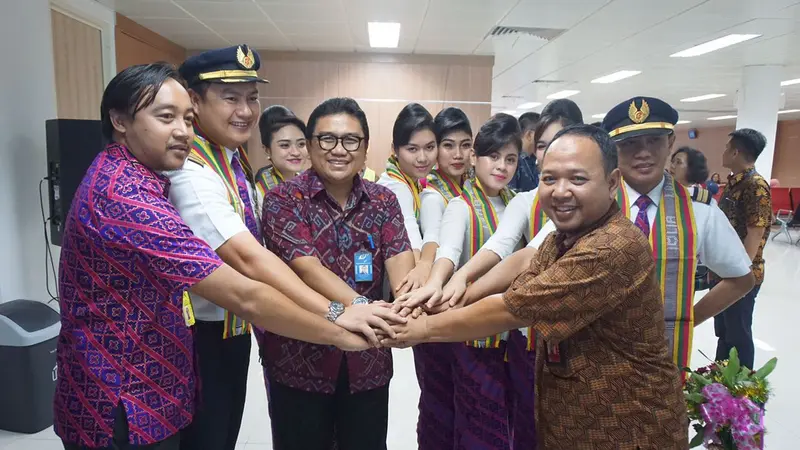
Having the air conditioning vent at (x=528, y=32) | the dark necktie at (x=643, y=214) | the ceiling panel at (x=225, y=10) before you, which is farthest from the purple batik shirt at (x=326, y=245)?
the air conditioning vent at (x=528, y=32)

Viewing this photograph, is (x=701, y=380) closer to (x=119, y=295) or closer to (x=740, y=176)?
(x=119, y=295)

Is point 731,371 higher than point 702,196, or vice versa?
point 702,196

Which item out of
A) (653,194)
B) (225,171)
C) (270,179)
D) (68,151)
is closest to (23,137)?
(68,151)

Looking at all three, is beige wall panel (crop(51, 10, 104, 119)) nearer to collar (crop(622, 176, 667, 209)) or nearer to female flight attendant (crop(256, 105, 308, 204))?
female flight attendant (crop(256, 105, 308, 204))

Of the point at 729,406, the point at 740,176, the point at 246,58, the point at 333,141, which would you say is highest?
the point at 246,58

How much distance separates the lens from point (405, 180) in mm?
2484

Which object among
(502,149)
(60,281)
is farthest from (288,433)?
(502,149)

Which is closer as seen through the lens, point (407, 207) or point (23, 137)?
point (407, 207)

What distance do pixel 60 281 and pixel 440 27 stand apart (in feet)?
19.7

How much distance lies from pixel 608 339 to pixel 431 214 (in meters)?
1.06

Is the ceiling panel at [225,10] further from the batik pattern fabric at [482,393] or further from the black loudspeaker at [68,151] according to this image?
the batik pattern fabric at [482,393]

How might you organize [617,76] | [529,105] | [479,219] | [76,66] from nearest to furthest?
1. [479,219]
2. [76,66]
3. [617,76]
4. [529,105]

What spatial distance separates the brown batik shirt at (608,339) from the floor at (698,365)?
1.51 meters

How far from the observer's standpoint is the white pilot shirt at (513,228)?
6.48 ft
